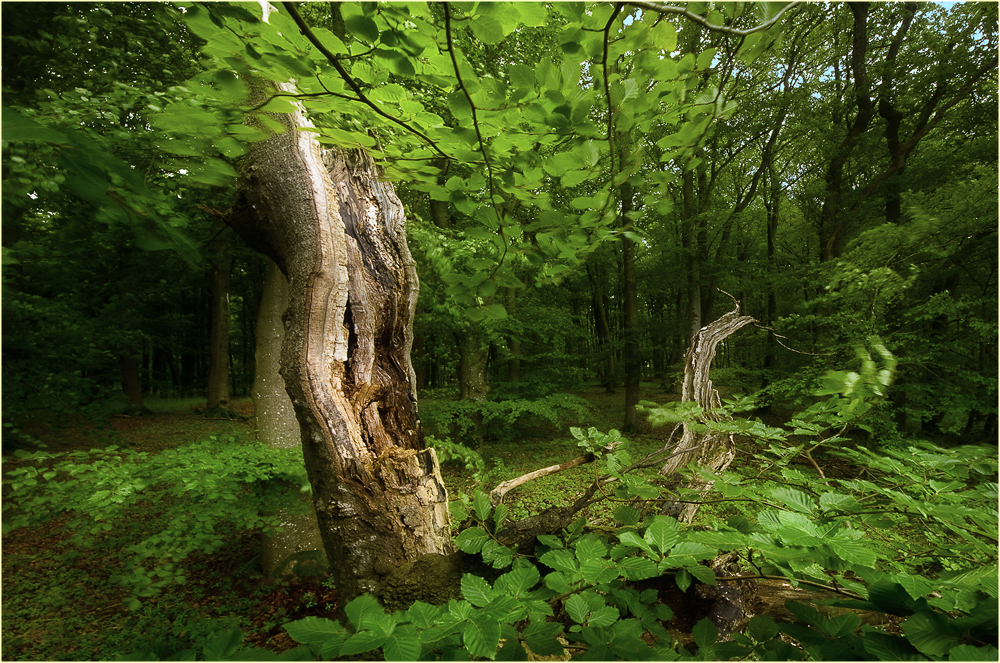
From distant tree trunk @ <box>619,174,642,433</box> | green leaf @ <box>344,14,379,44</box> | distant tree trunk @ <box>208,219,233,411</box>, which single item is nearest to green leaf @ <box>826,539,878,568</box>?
green leaf @ <box>344,14,379,44</box>

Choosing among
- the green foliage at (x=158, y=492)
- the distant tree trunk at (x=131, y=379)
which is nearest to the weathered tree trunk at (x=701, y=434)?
the green foliage at (x=158, y=492)

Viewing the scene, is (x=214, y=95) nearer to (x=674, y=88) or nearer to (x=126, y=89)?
(x=674, y=88)

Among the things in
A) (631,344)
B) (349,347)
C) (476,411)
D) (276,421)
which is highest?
(631,344)

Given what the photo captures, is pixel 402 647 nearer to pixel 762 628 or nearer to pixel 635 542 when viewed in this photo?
pixel 635 542

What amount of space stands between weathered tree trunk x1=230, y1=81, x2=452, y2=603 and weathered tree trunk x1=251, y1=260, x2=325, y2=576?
6.43 ft

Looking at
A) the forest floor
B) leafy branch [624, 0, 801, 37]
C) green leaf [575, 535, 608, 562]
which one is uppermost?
leafy branch [624, 0, 801, 37]

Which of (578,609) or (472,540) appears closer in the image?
(578,609)

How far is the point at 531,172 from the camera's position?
1.09 m

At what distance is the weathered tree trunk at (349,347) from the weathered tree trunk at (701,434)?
1054 millimetres

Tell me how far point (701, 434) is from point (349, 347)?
1537 mm

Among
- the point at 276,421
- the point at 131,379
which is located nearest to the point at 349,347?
the point at 276,421

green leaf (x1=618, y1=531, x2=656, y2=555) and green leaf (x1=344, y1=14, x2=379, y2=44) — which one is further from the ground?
Result: green leaf (x1=344, y1=14, x2=379, y2=44)

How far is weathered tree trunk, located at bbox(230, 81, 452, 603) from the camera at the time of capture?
133 centimetres

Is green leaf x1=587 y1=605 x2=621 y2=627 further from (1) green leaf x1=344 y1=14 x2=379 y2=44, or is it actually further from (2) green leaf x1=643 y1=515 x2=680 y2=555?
(1) green leaf x1=344 y1=14 x2=379 y2=44
